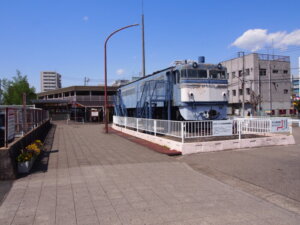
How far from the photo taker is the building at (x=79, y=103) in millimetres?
39438

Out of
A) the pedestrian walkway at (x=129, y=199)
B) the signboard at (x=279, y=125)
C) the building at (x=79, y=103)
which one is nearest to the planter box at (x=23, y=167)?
the pedestrian walkway at (x=129, y=199)

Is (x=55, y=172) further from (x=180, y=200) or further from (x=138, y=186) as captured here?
(x=180, y=200)

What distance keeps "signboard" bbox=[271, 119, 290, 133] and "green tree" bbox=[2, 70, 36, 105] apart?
44958 mm

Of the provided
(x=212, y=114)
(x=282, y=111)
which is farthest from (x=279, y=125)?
(x=282, y=111)

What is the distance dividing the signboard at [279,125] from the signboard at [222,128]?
2648 millimetres

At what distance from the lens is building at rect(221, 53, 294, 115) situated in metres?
45.8

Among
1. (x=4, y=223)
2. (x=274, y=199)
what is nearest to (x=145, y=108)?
(x=274, y=199)

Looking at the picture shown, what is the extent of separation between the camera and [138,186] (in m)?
6.22

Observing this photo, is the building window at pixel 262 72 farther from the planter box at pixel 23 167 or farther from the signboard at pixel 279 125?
the planter box at pixel 23 167

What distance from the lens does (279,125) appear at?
1285cm

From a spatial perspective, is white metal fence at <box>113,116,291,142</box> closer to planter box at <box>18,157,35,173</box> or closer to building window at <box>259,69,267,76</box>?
planter box at <box>18,157,35,173</box>

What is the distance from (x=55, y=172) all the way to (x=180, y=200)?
4.06 meters

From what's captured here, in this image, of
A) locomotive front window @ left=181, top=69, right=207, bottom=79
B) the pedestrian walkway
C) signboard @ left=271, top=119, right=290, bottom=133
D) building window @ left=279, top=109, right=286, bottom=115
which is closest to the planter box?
the pedestrian walkway

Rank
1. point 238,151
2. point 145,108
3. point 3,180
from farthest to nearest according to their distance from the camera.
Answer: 1. point 145,108
2. point 238,151
3. point 3,180
